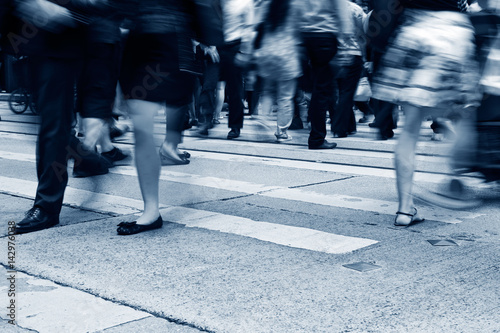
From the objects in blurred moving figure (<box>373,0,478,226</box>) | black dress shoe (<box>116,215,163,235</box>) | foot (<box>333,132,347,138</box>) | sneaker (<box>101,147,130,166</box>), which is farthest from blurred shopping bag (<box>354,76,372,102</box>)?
black dress shoe (<box>116,215,163,235</box>)

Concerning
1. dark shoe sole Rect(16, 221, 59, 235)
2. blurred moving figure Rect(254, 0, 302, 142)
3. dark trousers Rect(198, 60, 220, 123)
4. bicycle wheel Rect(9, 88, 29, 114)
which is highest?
blurred moving figure Rect(254, 0, 302, 142)

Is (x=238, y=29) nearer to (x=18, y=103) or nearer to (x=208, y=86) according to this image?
(x=208, y=86)

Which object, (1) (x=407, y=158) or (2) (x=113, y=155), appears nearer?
(1) (x=407, y=158)

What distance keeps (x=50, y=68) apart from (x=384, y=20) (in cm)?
199

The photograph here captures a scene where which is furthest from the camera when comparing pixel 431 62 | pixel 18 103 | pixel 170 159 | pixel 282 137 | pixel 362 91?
pixel 18 103

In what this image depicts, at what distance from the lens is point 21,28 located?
4324 mm

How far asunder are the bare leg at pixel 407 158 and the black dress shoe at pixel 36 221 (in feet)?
7.09

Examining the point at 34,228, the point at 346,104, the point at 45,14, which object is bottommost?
the point at 34,228

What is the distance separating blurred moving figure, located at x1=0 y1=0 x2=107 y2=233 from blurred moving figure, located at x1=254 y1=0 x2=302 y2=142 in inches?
40.9

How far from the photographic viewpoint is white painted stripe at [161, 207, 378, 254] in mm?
4219

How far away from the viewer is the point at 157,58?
4.24m

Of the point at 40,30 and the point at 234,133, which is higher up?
the point at 40,30

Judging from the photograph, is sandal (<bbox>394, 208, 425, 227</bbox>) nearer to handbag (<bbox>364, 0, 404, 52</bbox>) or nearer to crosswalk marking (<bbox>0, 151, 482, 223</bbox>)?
crosswalk marking (<bbox>0, 151, 482, 223</bbox>)

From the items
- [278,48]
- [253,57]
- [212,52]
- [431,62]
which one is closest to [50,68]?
[253,57]
